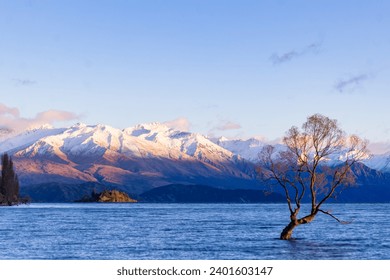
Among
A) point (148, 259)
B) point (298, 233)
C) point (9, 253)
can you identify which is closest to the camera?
point (148, 259)

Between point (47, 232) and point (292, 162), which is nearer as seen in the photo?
point (292, 162)

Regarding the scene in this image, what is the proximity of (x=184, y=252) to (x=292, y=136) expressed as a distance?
21246 millimetres

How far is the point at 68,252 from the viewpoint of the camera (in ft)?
292

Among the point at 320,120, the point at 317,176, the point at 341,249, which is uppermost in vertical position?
the point at 320,120

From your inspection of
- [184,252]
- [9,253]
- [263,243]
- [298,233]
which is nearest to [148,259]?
[184,252]

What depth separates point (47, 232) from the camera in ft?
417

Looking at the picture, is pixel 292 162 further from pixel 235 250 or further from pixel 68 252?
pixel 68 252

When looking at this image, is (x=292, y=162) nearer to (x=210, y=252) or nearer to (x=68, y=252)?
(x=210, y=252)

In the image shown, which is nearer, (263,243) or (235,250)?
(235,250)

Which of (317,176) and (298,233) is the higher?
(317,176)
